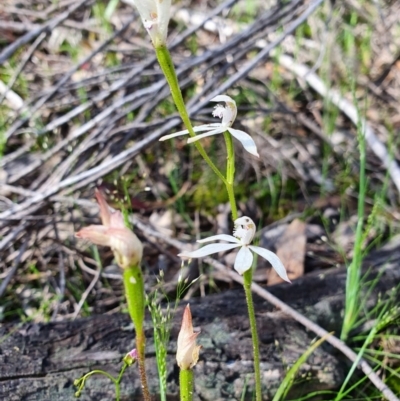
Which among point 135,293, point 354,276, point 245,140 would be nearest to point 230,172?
point 245,140

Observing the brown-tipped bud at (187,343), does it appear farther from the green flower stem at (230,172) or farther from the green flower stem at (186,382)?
the green flower stem at (230,172)

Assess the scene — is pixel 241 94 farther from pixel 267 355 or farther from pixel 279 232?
pixel 267 355

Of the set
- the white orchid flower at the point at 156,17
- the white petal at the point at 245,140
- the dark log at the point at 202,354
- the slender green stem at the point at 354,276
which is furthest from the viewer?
the slender green stem at the point at 354,276

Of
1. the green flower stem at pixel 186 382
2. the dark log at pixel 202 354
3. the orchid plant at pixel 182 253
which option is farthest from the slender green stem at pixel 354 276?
the green flower stem at pixel 186 382

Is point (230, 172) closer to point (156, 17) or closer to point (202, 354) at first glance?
point (156, 17)

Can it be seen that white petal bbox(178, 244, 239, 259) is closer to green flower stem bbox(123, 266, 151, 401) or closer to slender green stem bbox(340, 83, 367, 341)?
green flower stem bbox(123, 266, 151, 401)
